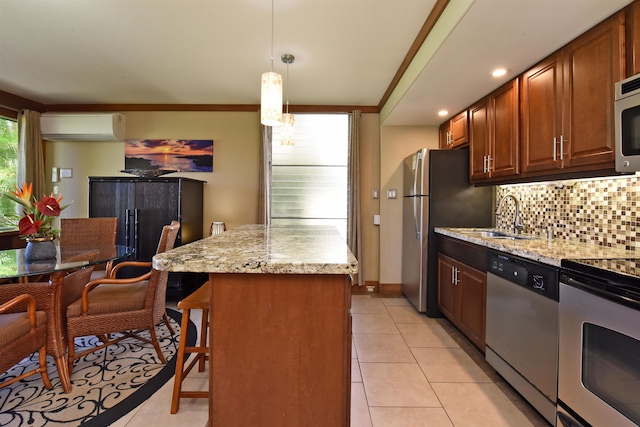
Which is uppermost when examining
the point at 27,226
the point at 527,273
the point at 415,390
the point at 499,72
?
the point at 499,72

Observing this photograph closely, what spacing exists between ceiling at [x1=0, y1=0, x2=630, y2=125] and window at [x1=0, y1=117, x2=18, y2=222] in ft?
1.57

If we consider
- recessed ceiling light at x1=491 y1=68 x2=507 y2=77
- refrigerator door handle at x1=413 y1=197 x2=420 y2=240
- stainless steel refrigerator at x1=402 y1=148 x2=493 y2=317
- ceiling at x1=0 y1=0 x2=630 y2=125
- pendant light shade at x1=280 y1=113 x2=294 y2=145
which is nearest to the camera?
ceiling at x1=0 y1=0 x2=630 y2=125

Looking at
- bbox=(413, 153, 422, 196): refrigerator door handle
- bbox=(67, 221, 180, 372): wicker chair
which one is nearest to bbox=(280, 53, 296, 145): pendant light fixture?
bbox=(67, 221, 180, 372): wicker chair

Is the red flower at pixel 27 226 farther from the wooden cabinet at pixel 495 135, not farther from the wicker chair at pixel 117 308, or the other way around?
the wooden cabinet at pixel 495 135

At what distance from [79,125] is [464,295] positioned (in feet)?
16.5

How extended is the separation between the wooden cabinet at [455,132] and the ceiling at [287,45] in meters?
0.18

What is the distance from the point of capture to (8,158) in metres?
3.96

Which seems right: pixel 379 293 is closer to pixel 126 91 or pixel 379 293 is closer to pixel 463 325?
pixel 463 325

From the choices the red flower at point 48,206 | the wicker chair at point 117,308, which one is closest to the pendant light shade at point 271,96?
the wicker chair at point 117,308

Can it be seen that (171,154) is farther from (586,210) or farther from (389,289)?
(586,210)

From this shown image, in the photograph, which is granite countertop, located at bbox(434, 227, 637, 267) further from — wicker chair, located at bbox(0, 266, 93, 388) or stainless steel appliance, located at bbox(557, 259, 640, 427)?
wicker chair, located at bbox(0, 266, 93, 388)

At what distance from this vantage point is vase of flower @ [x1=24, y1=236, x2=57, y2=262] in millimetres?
2131

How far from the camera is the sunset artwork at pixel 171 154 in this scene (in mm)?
4242

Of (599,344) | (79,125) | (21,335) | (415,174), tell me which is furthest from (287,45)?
(79,125)
